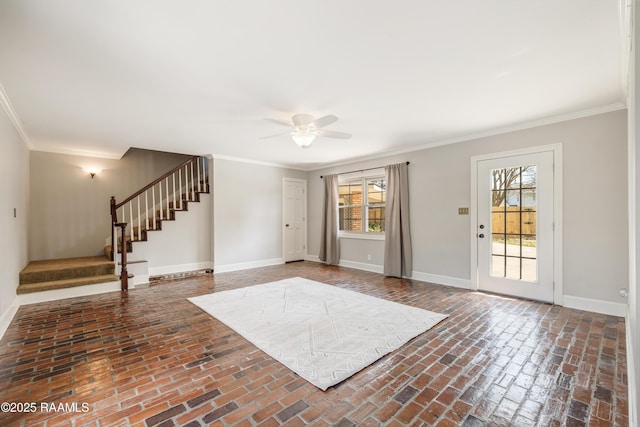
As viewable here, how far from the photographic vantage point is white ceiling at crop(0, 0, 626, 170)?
183cm

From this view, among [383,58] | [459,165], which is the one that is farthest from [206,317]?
[459,165]

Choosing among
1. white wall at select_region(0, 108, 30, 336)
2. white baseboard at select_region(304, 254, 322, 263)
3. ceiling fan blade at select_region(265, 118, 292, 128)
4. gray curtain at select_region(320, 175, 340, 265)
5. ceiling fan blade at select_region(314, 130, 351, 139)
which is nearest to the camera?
white wall at select_region(0, 108, 30, 336)

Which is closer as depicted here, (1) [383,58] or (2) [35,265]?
(1) [383,58]

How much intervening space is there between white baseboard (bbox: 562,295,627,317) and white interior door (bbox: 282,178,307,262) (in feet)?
18.0

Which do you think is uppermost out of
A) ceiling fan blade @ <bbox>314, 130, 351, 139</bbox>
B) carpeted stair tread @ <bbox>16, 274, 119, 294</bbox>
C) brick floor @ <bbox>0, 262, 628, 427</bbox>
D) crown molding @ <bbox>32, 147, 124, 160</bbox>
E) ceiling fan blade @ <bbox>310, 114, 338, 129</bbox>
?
crown molding @ <bbox>32, 147, 124, 160</bbox>

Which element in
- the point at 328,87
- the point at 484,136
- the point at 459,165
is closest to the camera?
the point at 328,87

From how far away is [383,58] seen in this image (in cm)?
235

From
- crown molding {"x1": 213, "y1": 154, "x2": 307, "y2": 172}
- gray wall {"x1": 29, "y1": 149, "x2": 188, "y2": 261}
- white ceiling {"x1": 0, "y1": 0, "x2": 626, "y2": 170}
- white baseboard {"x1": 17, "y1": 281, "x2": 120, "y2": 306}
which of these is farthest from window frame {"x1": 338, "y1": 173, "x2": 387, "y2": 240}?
gray wall {"x1": 29, "y1": 149, "x2": 188, "y2": 261}

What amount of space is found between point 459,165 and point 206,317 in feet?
14.8

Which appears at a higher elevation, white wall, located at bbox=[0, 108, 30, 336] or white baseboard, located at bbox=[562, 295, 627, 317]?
white wall, located at bbox=[0, 108, 30, 336]

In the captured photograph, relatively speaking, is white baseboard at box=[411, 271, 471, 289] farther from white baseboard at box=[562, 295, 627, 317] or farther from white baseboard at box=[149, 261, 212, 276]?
white baseboard at box=[149, 261, 212, 276]

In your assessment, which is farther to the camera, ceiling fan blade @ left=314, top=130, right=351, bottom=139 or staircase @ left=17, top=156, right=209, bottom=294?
staircase @ left=17, top=156, right=209, bottom=294

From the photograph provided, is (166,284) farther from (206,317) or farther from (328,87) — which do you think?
(328,87)

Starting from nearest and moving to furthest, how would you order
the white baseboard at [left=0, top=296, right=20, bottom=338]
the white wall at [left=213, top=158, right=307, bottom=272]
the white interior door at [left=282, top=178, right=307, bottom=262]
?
the white baseboard at [left=0, top=296, right=20, bottom=338], the white wall at [left=213, top=158, right=307, bottom=272], the white interior door at [left=282, top=178, right=307, bottom=262]
